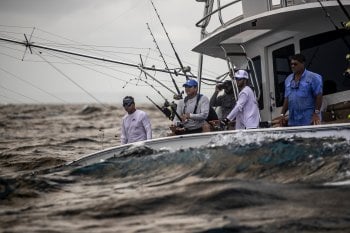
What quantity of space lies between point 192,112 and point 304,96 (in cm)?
205

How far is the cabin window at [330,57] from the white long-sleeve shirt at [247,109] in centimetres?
196

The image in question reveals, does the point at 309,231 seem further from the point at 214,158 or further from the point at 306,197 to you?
the point at 214,158

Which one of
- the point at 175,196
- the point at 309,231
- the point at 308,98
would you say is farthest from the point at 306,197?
the point at 308,98

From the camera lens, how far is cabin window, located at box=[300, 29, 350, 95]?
373 inches

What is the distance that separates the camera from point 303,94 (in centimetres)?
820

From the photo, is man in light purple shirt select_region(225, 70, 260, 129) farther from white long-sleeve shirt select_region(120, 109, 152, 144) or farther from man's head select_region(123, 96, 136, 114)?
man's head select_region(123, 96, 136, 114)

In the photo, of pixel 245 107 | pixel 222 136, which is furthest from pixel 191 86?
pixel 222 136

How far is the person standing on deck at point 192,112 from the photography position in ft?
29.8

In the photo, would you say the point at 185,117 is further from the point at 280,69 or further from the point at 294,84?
the point at 280,69

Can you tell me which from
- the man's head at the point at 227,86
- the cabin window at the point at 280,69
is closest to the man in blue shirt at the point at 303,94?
the cabin window at the point at 280,69

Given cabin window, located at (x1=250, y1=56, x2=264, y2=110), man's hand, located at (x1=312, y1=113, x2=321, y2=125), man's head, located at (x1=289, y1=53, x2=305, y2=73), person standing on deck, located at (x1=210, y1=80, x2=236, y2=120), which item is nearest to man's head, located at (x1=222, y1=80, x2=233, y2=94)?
person standing on deck, located at (x1=210, y1=80, x2=236, y2=120)

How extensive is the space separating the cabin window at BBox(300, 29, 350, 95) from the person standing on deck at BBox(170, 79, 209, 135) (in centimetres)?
235

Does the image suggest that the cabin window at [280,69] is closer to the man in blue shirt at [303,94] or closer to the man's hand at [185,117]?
the man in blue shirt at [303,94]

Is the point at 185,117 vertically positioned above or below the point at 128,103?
below
